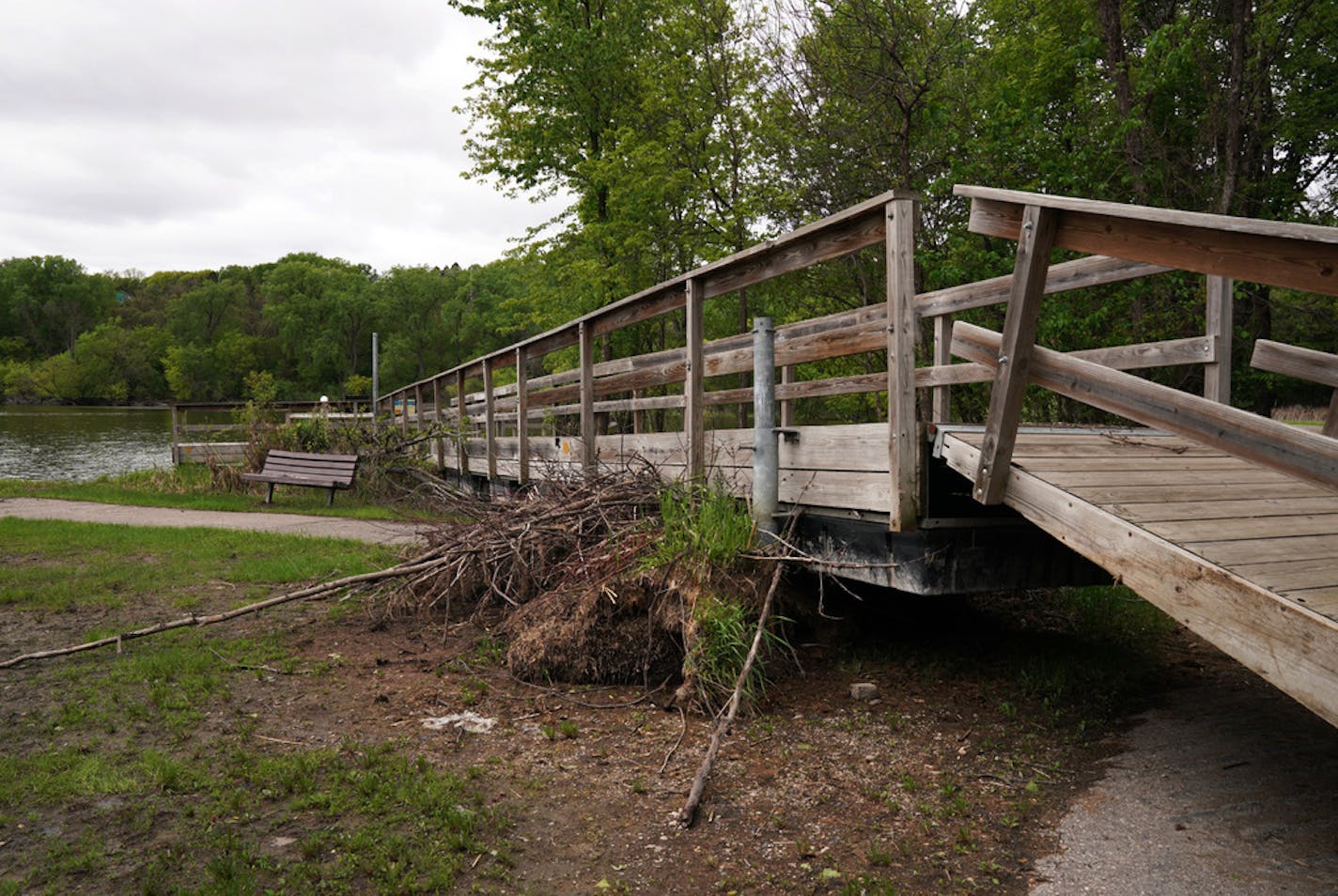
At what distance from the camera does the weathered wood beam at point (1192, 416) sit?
2.27 metres

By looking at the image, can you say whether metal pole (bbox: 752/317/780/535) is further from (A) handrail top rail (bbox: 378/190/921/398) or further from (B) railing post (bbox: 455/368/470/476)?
(B) railing post (bbox: 455/368/470/476)

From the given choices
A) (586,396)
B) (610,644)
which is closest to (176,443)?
(586,396)

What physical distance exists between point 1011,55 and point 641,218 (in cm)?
695

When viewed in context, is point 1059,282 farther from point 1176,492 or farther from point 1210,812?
point 1210,812

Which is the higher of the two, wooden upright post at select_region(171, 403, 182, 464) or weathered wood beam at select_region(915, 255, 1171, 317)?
weathered wood beam at select_region(915, 255, 1171, 317)

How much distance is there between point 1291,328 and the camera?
16.6 m

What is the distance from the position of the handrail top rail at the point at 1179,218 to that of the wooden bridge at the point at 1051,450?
10 millimetres

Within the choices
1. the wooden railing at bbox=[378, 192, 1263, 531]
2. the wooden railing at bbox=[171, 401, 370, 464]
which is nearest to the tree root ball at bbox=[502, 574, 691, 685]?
the wooden railing at bbox=[378, 192, 1263, 531]

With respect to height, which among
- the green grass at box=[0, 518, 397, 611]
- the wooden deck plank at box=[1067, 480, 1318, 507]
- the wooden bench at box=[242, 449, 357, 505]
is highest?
the wooden deck plank at box=[1067, 480, 1318, 507]

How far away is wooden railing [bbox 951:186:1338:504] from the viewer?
2209 millimetres

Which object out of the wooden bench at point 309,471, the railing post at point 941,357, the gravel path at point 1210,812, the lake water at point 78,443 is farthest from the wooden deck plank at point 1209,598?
the lake water at point 78,443

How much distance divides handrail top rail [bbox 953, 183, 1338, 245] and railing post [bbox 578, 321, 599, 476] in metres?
4.07

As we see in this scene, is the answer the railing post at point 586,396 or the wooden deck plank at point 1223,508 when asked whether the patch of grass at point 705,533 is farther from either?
the railing post at point 586,396

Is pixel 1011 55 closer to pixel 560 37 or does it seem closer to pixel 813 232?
pixel 560 37
